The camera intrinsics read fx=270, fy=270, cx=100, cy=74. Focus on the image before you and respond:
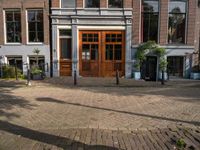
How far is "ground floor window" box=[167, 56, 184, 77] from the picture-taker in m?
19.3

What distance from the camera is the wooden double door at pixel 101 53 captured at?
18719mm

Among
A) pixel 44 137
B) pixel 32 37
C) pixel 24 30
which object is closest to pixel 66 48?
pixel 32 37

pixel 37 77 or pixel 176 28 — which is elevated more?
pixel 176 28

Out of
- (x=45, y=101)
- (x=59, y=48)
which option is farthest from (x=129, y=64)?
(x=45, y=101)

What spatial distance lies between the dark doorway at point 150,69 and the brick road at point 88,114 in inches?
299

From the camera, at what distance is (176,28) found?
755 inches

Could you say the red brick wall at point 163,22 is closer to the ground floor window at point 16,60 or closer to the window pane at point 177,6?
the window pane at point 177,6

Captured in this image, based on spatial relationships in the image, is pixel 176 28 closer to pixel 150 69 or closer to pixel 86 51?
pixel 150 69

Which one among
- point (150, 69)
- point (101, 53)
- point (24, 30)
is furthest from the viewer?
point (150, 69)

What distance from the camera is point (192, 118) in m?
7.54

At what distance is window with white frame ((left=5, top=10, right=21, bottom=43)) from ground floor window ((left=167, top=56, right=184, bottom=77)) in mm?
10934

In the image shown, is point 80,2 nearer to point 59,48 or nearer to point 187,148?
point 59,48

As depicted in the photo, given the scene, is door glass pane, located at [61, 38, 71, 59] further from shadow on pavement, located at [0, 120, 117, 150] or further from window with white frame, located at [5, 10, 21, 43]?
shadow on pavement, located at [0, 120, 117, 150]

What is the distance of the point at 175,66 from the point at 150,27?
333 centimetres
